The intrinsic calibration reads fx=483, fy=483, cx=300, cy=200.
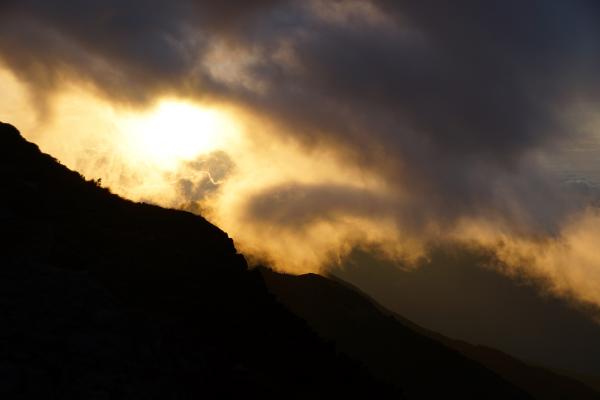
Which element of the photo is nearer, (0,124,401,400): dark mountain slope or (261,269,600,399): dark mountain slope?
(0,124,401,400): dark mountain slope

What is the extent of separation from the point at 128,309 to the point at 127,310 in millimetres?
267

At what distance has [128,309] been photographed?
3138 centimetres

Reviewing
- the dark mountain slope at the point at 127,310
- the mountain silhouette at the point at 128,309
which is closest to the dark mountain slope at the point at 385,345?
the mountain silhouette at the point at 128,309

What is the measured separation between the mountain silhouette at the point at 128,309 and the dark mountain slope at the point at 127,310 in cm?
10

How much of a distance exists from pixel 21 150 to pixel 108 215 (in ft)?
41.0

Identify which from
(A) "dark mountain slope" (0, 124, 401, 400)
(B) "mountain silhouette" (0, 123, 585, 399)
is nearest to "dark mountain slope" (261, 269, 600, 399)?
(B) "mountain silhouette" (0, 123, 585, 399)

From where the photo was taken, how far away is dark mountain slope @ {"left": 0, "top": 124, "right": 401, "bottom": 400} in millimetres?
24844

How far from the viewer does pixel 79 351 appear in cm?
2539

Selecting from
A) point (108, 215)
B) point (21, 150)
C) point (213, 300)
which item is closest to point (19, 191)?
point (108, 215)

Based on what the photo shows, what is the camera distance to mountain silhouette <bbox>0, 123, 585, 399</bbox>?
81.6ft

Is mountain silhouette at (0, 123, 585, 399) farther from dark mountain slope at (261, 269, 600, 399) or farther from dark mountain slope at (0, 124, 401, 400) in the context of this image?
dark mountain slope at (261, 269, 600, 399)

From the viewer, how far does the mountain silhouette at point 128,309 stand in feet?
81.6

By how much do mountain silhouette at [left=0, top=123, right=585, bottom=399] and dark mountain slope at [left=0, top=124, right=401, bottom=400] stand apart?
0.33 ft

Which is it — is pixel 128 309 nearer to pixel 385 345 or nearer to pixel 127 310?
pixel 127 310
